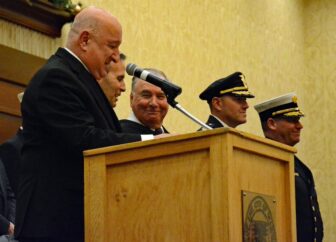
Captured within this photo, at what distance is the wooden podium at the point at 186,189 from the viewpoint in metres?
2.08

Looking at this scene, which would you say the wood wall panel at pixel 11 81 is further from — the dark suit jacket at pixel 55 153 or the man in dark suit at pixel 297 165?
the dark suit jacket at pixel 55 153

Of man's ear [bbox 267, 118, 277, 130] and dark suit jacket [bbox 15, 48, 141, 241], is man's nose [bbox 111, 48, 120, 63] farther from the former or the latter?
man's ear [bbox 267, 118, 277, 130]

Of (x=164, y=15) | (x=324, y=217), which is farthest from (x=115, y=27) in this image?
(x=324, y=217)

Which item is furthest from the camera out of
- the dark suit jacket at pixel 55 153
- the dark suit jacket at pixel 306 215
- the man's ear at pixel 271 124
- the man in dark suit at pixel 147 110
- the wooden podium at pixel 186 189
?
the man's ear at pixel 271 124

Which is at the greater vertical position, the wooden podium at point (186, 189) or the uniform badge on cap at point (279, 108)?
the uniform badge on cap at point (279, 108)

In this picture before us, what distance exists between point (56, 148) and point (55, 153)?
2cm

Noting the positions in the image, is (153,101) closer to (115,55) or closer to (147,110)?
(147,110)

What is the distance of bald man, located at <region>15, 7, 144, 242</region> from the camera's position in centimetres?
238

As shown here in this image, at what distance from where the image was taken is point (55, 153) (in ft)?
7.91

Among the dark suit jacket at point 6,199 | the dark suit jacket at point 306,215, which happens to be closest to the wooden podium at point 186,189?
the dark suit jacket at point 6,199

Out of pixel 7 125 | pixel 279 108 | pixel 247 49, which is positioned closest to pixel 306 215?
pixel 279 108

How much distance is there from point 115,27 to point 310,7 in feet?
20.9

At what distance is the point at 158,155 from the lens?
2.21 metres

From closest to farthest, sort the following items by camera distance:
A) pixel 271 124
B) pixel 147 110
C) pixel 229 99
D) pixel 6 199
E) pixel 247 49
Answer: pixel 6 199
pixel 147 110
pixel 229 99
pixel 271 124
pixel 247 49
